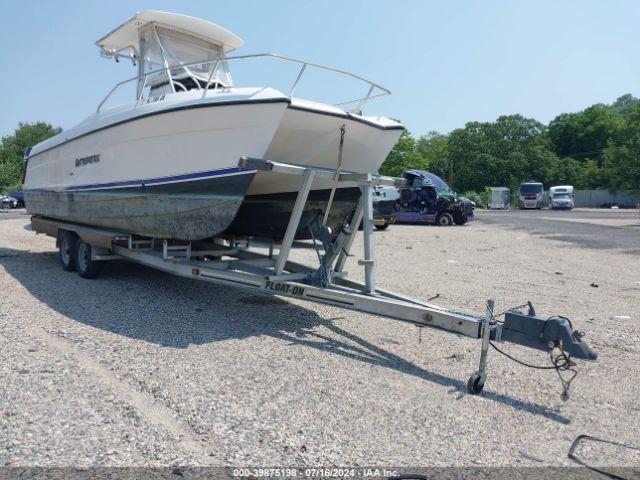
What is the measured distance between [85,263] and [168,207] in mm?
2371

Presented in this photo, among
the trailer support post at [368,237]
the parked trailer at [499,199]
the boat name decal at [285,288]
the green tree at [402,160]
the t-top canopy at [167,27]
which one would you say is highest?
the green tree at [402,160]

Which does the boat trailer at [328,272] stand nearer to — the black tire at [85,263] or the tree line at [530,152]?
the black tire at [85,263]

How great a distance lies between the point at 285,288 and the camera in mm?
5199

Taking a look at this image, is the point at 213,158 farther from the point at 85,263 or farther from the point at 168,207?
the point at 85,263

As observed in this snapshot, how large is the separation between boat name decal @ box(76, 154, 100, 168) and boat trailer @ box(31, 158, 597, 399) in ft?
3.07

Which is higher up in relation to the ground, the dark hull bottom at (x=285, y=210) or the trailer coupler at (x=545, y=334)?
the dark hull bottom at (x=285, y=210)

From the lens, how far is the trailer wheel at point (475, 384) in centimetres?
373

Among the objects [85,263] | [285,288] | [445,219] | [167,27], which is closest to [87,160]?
[85,263]

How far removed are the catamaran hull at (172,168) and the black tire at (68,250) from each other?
357 mm

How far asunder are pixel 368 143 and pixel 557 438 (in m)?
3.83

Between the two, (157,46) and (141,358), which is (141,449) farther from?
(157,46)

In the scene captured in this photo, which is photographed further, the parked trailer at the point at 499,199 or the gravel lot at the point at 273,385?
the parked trailer at the point at 499,199

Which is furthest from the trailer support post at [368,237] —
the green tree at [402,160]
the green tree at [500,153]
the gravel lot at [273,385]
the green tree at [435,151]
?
the green tree at [500,153]

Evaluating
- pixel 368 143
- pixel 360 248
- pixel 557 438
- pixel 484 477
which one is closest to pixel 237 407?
pixel 484 477
